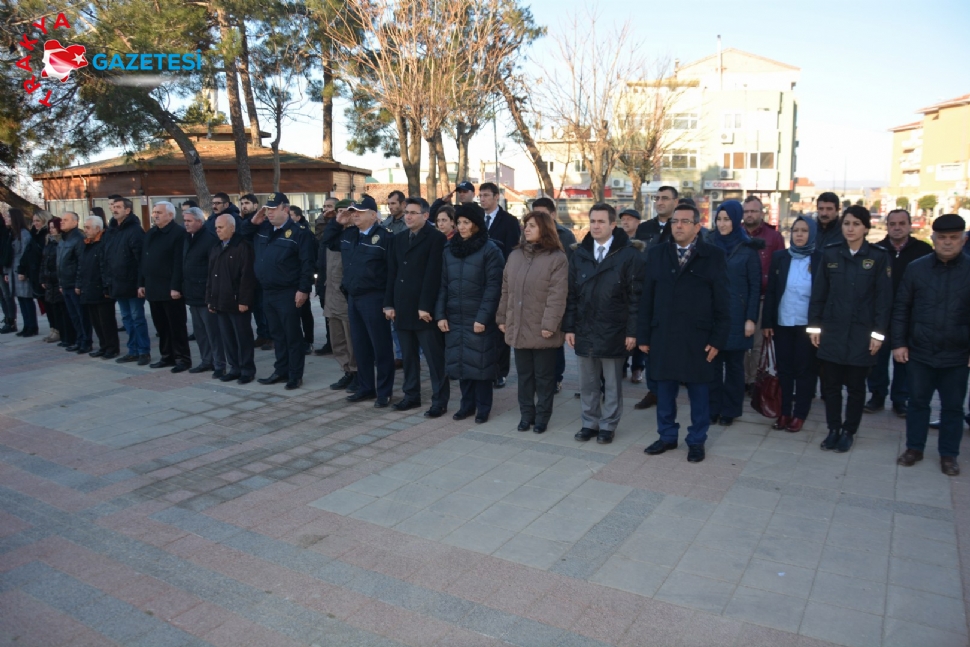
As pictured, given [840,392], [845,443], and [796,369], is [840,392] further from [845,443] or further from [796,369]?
[796,369]

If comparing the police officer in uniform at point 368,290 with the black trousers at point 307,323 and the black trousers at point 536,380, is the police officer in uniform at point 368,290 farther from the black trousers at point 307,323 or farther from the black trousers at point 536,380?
the black trousers at point 307,323

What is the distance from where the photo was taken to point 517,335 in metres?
6.27

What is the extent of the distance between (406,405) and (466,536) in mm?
2981

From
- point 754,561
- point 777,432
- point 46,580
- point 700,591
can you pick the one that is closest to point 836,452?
point 777,432

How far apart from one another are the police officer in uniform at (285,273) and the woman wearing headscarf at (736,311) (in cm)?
439

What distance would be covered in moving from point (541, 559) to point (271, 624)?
1.49 m

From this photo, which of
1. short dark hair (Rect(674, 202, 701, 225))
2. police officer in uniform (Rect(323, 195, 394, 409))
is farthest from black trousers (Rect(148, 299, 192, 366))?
short dark hair (Rect(674, 202, 701, 225))

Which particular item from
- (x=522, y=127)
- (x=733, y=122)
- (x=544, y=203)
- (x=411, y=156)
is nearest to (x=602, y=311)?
(x=544, y=203)

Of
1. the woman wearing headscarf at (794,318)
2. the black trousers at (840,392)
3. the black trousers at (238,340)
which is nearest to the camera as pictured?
the black trousers at (840,392)

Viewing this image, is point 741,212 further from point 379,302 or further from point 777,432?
point 379,302

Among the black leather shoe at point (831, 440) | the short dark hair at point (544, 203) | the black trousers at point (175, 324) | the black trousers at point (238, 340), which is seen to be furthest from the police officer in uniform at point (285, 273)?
the black leather shoe at point (831, 440)

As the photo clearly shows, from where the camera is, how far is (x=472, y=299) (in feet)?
21.6

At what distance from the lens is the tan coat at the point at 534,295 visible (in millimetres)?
6062

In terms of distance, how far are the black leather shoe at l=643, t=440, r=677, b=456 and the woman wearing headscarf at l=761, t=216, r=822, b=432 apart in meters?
1.21
